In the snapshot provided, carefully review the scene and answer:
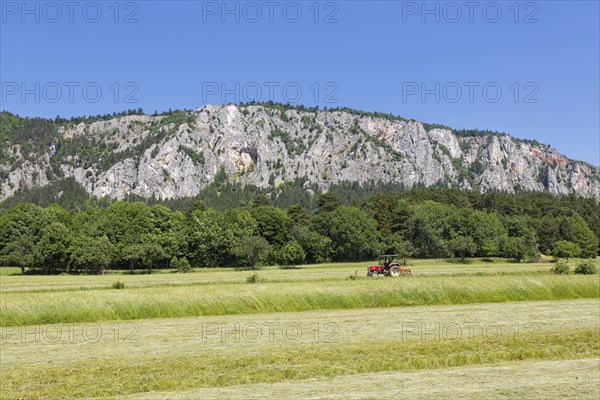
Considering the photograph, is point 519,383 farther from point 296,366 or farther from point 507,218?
point 507,218

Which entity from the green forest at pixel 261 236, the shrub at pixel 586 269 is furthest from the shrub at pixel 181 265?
the shrub at pixel 586 269

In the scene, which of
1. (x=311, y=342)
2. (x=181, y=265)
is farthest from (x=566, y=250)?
(x=311, y=342)

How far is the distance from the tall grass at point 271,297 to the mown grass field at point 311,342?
0.08m

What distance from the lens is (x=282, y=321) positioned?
2556 centimetres

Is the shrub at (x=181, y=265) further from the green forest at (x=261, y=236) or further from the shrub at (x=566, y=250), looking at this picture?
the shrub at (x=566, y=250)

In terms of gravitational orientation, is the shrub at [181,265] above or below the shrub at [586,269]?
below

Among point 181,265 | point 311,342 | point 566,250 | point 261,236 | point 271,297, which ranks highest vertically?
point 261,236

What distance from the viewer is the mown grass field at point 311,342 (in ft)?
41.8

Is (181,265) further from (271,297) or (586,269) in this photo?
(586,269)

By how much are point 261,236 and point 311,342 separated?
9305 centimetres

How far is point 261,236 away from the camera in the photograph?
4390 inches

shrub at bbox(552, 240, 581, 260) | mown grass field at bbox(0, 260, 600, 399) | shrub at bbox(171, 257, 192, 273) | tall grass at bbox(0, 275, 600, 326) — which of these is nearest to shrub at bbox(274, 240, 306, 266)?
shrub at bbox(171, 257, 192, 273)

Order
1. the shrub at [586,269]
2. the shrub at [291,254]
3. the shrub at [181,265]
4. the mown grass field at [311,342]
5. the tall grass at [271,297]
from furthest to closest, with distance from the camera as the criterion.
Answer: the shrub at [291,254], the shrub at [181,265], the shrub at [586,269], the tall grass at [271,297], the mown grass field at [311,342]

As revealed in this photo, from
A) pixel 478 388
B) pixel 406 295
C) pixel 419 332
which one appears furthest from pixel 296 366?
pixel 406 295
